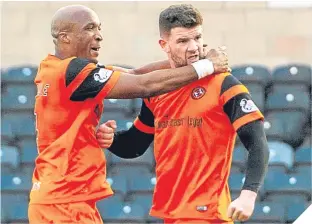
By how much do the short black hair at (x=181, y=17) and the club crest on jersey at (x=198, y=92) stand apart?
0.30 metres

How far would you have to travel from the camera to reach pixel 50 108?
18.9ft

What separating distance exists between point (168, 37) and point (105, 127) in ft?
1.80

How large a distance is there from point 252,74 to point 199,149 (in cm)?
387

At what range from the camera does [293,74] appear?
31.0 feet

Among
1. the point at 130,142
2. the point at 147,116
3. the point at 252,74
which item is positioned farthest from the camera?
the point at 252,74

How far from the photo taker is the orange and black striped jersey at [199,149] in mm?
5492

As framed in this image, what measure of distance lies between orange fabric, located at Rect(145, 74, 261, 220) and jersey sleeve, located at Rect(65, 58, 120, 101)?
337mm

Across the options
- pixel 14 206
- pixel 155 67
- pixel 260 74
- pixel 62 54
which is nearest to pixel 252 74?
pixel 260 74

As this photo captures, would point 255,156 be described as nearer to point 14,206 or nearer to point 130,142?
point 130,142

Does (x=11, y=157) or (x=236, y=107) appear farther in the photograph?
(x=11, y=157)

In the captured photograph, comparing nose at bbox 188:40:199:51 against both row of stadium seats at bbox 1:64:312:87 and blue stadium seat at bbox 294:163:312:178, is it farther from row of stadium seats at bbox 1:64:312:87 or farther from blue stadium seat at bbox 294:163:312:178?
row of stadium seats at bbox 1:64:312:87

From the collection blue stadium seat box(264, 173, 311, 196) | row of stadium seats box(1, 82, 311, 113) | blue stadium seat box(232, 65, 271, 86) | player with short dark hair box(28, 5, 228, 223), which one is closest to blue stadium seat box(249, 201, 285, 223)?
blue stadium seat box(264, 173, 311, 196)

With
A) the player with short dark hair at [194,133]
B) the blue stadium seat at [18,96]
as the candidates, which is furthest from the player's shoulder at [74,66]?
the blue stadium seat at [18,96]

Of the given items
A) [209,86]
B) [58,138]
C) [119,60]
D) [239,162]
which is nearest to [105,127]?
[58,138]
